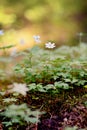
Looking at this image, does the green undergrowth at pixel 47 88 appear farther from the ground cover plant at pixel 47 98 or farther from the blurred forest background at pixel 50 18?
the blurred forest background at pixel 50 18

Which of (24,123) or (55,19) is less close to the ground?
(24,123)

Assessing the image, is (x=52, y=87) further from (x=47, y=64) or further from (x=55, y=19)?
(x=55, y=19)

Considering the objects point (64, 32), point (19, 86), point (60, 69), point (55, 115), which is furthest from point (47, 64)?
point (64, 32)

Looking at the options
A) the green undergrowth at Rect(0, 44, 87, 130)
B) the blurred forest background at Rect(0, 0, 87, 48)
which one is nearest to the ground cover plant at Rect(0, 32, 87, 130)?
the green undergrowth at Rect(0, 44, 87, 130)

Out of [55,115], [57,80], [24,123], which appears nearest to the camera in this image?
[24,123]

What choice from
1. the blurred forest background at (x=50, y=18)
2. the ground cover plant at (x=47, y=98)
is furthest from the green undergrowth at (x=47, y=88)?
the blurred forest background at (x=50, y=18)

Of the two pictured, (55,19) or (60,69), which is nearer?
(60,69)
